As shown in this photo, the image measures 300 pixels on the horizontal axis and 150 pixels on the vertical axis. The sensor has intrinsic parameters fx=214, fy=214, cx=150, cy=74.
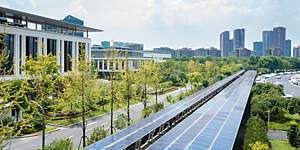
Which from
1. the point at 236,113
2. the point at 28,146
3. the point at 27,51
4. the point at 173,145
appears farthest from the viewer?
the point at 27,51

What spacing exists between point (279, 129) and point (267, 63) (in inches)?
3616

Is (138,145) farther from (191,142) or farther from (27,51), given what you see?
(27,51)

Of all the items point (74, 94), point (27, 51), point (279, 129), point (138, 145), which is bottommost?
point (279, 129)

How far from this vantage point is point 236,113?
62.4 feet

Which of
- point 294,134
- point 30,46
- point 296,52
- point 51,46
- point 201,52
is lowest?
point 294,134

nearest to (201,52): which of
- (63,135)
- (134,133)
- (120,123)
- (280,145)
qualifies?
(280,145)

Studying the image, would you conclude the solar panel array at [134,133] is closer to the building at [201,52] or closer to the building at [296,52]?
the building at [201,52]

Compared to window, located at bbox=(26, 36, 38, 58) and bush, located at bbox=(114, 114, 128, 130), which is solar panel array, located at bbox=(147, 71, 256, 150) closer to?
bush, located at bbox=(114, 114, 128, 130)

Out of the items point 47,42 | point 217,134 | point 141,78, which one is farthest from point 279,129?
point 47,42

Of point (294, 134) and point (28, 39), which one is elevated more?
point (28, 39)

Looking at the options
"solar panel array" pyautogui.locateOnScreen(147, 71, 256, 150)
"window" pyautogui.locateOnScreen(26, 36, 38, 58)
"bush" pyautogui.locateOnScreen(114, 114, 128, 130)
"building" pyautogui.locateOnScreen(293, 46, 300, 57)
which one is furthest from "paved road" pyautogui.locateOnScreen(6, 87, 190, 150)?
"building" pyautogui.locateOnScreen(293, 46, 300, 57)

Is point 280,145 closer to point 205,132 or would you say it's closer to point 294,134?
point 294,134

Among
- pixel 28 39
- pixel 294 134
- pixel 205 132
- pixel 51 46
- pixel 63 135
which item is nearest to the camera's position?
pixel 205 132

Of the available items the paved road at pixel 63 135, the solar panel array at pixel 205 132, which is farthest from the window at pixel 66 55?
the solar panel array at pixel 205 132
